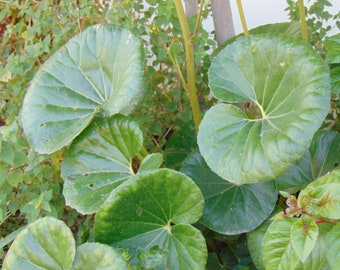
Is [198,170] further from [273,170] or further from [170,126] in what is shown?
[170,126]

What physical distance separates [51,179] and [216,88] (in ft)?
1.54

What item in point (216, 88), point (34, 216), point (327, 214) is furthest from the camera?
point (34, 216)

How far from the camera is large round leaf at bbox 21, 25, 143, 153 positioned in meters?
0.84

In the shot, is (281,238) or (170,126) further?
(170,126)

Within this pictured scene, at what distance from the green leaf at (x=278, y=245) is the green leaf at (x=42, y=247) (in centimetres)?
28

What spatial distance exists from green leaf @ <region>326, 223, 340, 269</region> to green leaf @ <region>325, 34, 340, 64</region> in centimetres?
30

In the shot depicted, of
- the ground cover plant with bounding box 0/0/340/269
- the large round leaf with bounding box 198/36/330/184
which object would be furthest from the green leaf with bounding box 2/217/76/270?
the large round leaf with bounding box 198/36/330/184

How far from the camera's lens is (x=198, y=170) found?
901 mm

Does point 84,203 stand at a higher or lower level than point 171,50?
lower

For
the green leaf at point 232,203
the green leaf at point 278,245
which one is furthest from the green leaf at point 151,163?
the green leaf at point 278,245

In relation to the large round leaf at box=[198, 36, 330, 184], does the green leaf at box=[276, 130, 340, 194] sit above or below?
below

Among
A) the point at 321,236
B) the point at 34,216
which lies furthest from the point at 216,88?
the point at 34,216

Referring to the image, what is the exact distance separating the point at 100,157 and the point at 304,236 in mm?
410

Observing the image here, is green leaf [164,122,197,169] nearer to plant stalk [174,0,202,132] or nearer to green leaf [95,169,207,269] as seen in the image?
plant stalk [174,0,202,132]
